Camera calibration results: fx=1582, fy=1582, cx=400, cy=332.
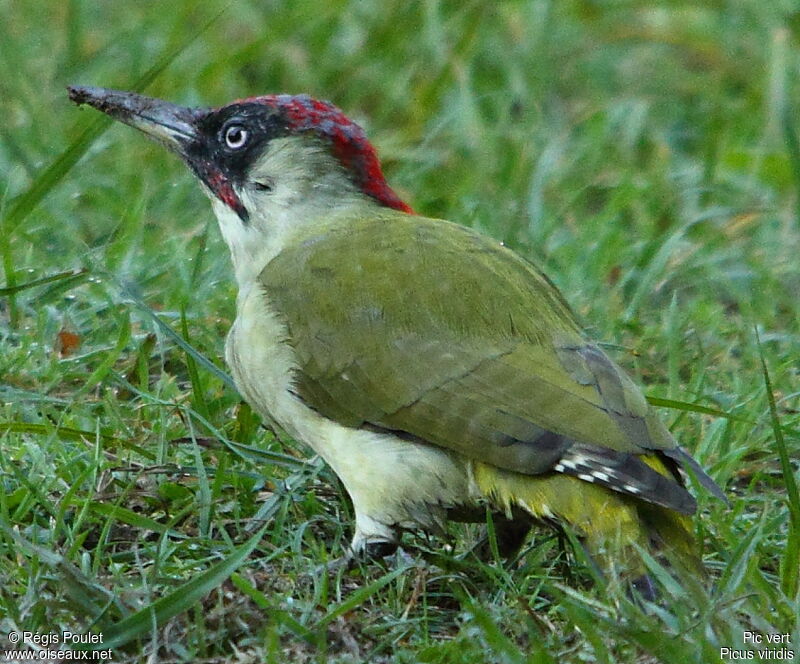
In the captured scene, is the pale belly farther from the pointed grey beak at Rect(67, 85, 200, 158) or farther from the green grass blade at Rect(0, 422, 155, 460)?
the pointed grey beak at Rect(67, 85, 200, 158)

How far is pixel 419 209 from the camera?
5.59m

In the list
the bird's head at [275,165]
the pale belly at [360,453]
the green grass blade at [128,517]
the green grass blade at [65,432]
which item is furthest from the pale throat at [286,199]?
the green grass blade at [128,517]

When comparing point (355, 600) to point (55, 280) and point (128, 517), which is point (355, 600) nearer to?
point (128, 517)

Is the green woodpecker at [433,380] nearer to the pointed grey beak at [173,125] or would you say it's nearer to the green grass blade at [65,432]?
the pointed grey beak at [173,125]

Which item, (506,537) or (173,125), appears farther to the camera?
(173,125)

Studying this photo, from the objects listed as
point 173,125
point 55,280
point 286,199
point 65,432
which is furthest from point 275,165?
point 65,432

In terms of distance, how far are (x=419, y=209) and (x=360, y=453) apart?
2234mm

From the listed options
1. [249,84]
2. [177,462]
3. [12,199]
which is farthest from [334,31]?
[177,462]

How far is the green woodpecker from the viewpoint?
10.5 ft

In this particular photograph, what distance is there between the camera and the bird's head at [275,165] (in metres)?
→ 4.14

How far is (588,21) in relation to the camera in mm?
7102

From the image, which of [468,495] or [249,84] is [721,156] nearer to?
[249,84]

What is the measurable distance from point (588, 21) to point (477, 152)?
149cm

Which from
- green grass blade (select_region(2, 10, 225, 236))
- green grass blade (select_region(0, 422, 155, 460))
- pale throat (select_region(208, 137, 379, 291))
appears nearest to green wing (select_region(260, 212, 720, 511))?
pale throat (select_region(208, 137, 379, 291))
